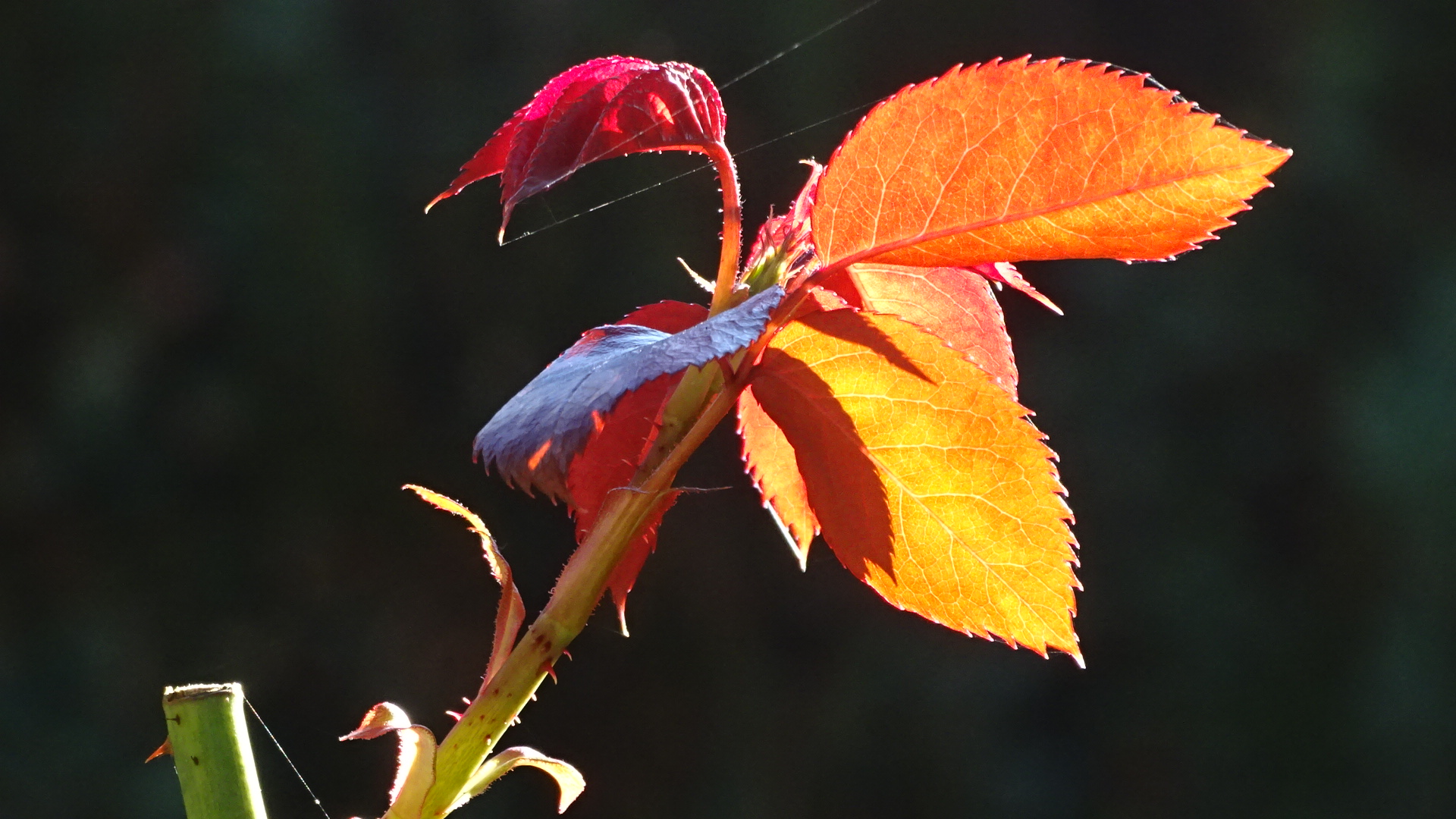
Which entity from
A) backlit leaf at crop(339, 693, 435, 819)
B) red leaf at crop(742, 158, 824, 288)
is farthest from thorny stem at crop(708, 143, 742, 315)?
backlit leaf at crop(339, 693, 435, 819)

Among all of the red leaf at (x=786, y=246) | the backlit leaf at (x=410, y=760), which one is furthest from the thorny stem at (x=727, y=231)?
the backlit leaf at (x=410, y=760)

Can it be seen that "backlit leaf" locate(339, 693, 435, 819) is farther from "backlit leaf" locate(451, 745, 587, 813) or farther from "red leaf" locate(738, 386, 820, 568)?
"red leaf" locate(738, 386, 820, 568)

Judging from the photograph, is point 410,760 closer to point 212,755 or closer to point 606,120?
point 212,755

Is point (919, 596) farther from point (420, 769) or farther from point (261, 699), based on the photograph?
point (261, 699)

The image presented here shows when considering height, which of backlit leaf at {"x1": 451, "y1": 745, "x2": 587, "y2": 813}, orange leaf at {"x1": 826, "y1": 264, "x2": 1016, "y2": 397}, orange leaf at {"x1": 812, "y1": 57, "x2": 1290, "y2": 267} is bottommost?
backlit leaf at {"x1": 451, "y1": 745, "x2": 587, "y2": 813}

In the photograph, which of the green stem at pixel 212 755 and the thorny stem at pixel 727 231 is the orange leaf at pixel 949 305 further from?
the green stem at pixel 212 755

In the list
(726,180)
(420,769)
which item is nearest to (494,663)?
(420,769)
